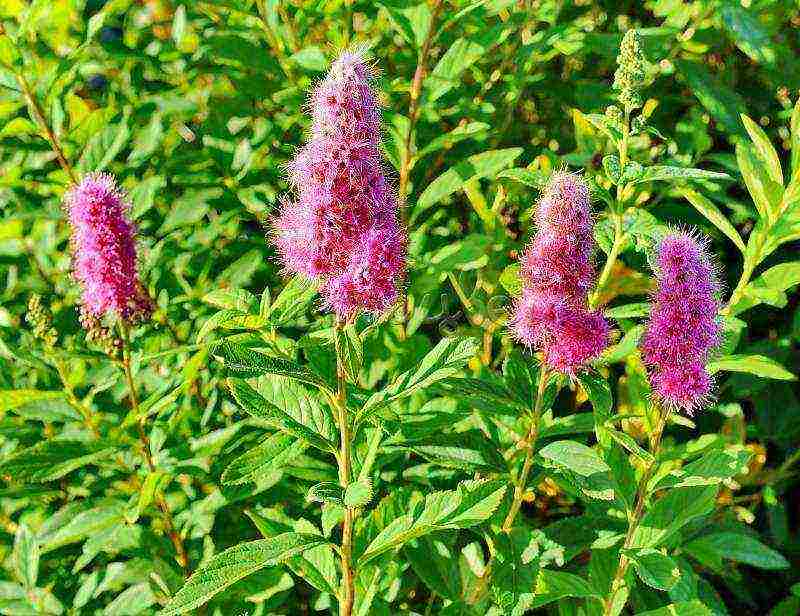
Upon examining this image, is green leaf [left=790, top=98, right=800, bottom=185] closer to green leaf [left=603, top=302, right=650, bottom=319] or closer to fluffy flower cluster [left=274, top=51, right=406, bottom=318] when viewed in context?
green leaf [left=603, top=302, right=650, bottom=319]

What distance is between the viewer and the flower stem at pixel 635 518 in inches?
59.4

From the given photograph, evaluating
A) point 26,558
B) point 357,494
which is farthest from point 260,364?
point 26,558

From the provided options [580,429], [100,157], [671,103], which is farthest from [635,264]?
[100,157]

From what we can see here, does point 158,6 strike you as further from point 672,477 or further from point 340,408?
point 672,477

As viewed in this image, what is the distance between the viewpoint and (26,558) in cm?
189

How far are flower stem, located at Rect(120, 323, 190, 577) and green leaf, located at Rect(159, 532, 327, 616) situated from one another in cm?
45

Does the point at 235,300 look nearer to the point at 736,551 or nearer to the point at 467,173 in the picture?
the point at 467,173

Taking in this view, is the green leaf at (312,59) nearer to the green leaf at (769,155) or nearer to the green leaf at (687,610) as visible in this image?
the green leaf at (769,155)

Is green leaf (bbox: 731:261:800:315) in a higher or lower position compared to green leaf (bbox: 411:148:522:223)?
lower

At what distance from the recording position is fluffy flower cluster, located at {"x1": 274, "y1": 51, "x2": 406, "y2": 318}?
1192 mm

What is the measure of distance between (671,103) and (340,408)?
169 centimetres

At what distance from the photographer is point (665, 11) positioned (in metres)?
2.09

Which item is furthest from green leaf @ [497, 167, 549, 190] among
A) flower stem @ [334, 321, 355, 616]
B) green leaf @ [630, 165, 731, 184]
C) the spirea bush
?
flower stem @ [334, 321, 355, 616]

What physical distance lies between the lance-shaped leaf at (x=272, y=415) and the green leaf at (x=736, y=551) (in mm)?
847
